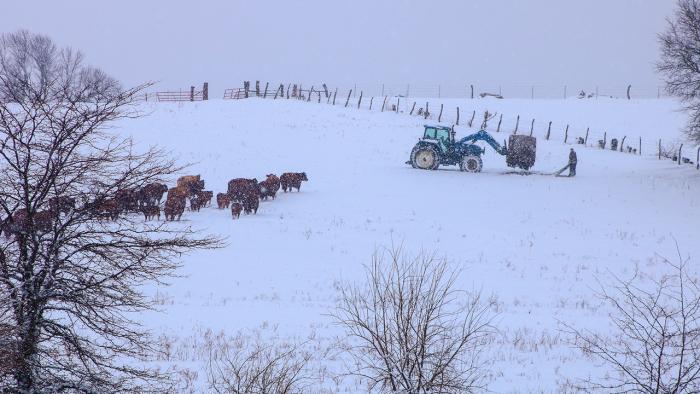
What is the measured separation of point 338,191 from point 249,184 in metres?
4.86

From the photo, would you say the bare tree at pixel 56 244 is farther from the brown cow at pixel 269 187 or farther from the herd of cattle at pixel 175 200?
the brown cow at pixel 269 187

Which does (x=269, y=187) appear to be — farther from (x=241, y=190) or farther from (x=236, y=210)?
(x=236, y=210)

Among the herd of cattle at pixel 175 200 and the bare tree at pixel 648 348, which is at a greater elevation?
the herd of cattle at pixel 175 200

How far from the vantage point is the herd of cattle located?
7094 millimetres

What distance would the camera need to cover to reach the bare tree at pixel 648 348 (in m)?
6.48

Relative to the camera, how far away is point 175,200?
22.6 m

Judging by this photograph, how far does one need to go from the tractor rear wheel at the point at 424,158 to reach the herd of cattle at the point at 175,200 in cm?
671

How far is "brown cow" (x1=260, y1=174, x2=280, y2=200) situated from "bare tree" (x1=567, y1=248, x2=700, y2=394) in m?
14.2

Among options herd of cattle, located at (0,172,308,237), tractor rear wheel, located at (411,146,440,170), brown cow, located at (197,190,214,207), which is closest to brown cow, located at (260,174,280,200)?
herd of cattle, located at (0,172,308,237)

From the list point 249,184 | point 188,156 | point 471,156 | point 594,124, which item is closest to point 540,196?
point 471,156

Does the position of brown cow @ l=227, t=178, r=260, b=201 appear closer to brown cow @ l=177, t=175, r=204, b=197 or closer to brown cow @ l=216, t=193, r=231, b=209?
brown cow @ l=216, t=193, r=231, b=209

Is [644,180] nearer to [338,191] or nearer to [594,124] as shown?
[338,191]

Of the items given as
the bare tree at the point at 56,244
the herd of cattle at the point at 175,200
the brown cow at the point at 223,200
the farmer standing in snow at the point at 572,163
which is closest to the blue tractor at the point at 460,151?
the farmer standing in snow at the point at 572,163

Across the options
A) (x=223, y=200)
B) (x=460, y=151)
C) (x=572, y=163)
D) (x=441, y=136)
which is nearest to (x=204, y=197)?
(x=223, y=200)
